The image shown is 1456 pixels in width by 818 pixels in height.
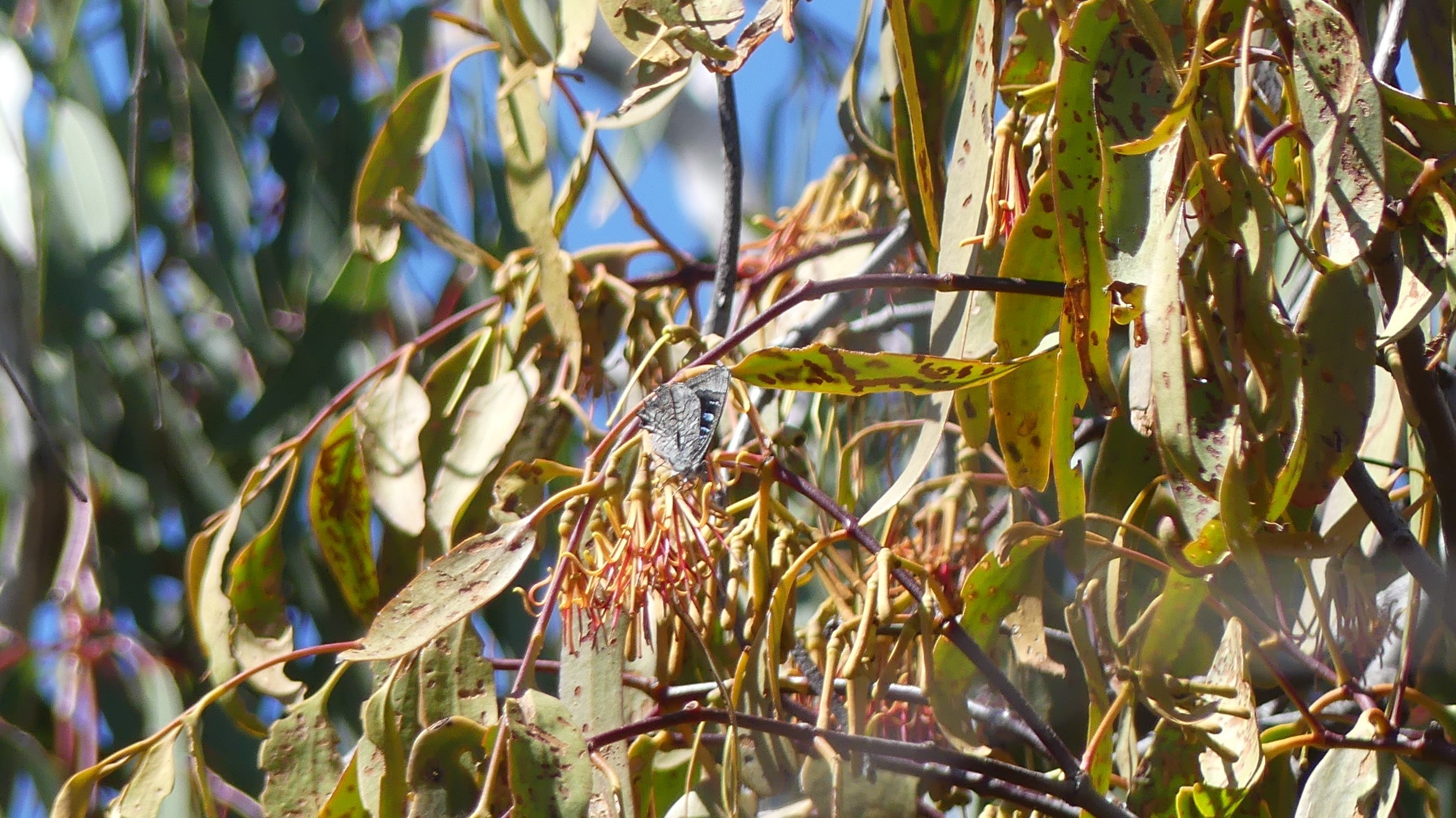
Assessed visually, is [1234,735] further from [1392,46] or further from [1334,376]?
[1392,46]

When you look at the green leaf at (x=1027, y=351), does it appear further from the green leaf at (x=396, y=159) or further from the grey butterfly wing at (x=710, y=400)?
the green leaf at (x=396, y=159)

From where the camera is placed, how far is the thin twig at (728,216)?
2.74 ft

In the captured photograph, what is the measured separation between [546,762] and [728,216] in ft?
1.38

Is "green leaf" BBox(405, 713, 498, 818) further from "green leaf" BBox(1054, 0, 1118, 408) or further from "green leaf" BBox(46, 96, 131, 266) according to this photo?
"green leaf" BBox(46, 96, 131, 266)

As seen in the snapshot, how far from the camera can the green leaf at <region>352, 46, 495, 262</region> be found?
910mm

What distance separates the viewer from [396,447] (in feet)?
2.76

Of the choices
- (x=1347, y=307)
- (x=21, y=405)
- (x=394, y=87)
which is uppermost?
(x=394, y=87)

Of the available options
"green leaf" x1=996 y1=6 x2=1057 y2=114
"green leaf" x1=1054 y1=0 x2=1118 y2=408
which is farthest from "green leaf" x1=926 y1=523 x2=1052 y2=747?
"green leaf" x1=996 y1=6 x2=1057 y2=114

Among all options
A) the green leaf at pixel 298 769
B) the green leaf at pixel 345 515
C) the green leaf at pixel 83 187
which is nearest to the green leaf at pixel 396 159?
the green leaf at pixel 345 515

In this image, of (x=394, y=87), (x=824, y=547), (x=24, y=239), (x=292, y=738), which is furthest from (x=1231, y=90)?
(x=24, y=239)

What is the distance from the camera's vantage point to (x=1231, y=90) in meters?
0.59

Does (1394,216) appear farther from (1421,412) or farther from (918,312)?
(918,312)

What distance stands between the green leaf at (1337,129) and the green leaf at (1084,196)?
7 cm

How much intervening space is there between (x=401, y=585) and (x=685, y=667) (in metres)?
0.22
